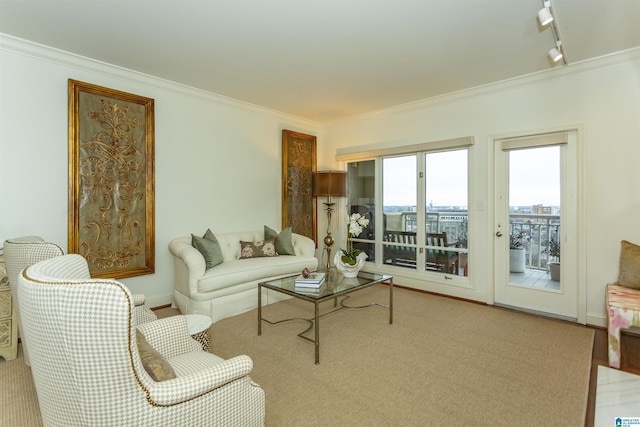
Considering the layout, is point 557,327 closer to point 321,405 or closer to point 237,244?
point 321,405

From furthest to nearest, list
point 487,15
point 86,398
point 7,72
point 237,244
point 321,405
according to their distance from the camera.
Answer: point 237,244, point 7,72, point 487,15, point 321,405, point 86,398

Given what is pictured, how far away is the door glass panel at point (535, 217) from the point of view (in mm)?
3533

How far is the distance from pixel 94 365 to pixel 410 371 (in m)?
2.01

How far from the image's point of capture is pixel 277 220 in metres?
5.05

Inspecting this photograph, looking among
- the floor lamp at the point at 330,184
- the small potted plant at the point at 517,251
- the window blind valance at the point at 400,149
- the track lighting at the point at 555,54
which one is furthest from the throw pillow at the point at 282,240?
the track lighting at the point at 555,54

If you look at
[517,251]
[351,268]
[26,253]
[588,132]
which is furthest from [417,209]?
[26,253]

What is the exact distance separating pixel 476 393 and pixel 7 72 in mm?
4506

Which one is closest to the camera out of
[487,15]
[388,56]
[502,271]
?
[487,15]

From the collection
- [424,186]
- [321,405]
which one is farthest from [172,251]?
[424,186]

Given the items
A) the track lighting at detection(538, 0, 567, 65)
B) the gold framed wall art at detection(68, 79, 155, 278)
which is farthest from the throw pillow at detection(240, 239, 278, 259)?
the track lighting at detection(538, 0, 567, 65)

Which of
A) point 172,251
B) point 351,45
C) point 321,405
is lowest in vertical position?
point 321,405

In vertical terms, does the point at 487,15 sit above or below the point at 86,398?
above

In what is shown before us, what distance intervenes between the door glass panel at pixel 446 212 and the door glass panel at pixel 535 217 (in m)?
0.54

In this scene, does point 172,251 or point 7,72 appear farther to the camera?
point 172,251
